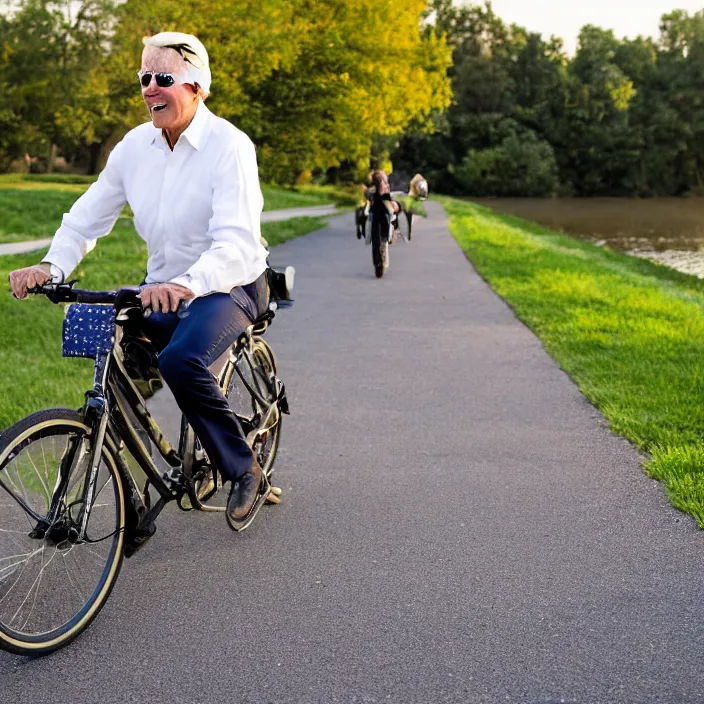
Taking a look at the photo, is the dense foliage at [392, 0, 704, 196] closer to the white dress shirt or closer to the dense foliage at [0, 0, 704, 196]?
the dense foliage at [0, 0, 704, 196]

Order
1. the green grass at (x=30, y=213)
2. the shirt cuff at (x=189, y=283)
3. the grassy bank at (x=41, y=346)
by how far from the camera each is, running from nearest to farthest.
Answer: the shirt cuff at (x=189, y=283)
the grassy bank at (x=41, y=346)
the green grass at (x=30, y=213)

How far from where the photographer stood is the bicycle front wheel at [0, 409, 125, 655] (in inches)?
124

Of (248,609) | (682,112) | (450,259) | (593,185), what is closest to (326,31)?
(450,259)

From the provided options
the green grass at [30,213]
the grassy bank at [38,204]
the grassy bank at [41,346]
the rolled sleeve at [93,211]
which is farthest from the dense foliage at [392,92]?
the rolled sleeve at [93,211]

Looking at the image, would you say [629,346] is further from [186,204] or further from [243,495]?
[186,204]

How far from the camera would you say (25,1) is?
5244cm

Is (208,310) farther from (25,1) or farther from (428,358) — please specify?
(25,1)

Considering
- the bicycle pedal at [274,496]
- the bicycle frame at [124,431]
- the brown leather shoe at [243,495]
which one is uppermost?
the bicycle frame at [124,431]

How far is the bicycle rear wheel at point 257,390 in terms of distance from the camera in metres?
4.32

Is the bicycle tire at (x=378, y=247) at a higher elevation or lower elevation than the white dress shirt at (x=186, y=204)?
lower

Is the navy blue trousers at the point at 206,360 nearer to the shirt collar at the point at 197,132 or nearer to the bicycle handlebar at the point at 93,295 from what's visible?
the bicycle handlebar at the point at 93,295

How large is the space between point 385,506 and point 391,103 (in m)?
23.8

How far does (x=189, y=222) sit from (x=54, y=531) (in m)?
1.18

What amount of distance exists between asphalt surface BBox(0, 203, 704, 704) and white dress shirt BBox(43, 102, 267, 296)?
119 centimetres
